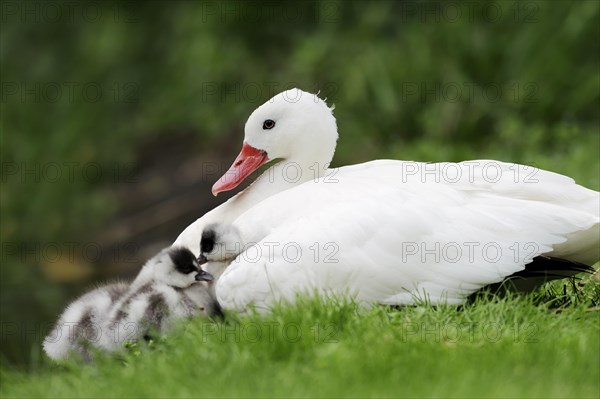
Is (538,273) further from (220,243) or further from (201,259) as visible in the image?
(201,259)

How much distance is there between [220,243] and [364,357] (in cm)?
145

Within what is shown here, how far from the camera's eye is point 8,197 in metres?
13.7

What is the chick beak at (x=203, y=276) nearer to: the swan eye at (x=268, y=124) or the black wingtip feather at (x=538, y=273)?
the swan eye at (x=268, y=124)

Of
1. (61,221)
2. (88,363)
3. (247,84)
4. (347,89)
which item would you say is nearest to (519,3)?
(347,89)

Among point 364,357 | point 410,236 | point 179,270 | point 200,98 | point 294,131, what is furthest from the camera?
point 200,98

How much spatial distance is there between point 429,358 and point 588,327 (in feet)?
2.77

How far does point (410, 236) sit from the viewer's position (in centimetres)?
538

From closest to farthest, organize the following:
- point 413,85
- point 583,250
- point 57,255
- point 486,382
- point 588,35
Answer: point 486,382 < point 583,250 < point 588,35 < point 413,85 < point 57,255

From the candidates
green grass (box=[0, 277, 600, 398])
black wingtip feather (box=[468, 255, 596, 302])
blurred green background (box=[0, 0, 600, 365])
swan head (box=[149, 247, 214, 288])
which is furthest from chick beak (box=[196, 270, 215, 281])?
blurred green background (box=[0, 0, 600, 365])

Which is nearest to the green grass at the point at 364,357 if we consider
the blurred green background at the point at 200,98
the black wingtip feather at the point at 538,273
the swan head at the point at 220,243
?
the black wingtip feather at the point at 538,273

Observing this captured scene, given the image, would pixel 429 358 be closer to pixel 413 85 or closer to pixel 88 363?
pixel 88 363

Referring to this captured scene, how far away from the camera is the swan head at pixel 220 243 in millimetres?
5738

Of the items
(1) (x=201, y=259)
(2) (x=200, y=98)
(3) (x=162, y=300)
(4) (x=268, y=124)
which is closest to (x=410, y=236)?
(1) (x=201, y=259)

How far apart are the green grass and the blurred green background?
5051 millimetres
